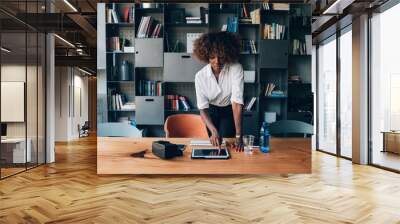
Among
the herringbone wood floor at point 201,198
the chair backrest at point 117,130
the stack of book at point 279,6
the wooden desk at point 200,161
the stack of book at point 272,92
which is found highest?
the stack of book at point 279,6

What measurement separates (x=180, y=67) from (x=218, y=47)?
555mm

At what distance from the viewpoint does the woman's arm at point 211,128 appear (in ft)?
14.3

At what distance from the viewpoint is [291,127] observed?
4.52 meters

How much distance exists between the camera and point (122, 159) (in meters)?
4.05

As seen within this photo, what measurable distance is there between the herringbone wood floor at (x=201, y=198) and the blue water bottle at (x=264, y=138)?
1.58ft

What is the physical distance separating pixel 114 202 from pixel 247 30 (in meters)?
2.67

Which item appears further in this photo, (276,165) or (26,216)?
(276,165)

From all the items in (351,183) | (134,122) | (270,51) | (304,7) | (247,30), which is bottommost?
(351,183)

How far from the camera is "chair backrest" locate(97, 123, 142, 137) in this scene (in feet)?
14.6

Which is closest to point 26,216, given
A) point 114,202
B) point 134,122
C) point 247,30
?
point 114,202

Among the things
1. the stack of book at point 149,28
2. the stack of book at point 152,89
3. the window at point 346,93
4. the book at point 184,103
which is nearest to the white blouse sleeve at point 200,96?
the book at point 184,103

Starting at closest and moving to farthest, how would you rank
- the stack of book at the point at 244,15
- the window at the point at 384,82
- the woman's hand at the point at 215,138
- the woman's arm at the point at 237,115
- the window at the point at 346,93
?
1. the woman's hand at the point at 215,138
2. the woman's arm at the point at 237,115
3. the stack of book at the point at 244,15
4. the window at the point at 384,82
5. the window at the point at 346,93

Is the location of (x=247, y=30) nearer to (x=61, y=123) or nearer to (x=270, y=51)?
(x=270, y=51)

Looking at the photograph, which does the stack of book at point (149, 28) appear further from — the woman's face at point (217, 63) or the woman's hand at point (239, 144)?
the woman's hand at point (239, 144)
